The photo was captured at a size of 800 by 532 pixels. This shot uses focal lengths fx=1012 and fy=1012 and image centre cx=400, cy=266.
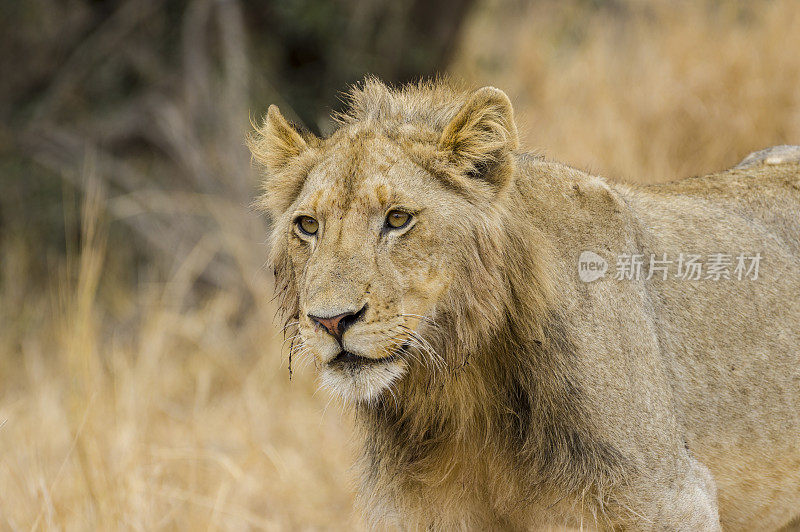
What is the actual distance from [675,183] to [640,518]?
1.82 m

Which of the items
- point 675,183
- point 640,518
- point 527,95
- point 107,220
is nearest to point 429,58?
point 527,95

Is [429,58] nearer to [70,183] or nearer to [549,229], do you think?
[70,183]

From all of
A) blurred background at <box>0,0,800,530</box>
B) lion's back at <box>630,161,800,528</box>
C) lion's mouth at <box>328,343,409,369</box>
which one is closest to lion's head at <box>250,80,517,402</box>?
lion's mouth at <box>328,343,409,369</box>

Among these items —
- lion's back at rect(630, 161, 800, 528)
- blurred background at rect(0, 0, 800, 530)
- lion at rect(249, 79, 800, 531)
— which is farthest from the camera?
blurred background at rect(0, 0, 800, 530)

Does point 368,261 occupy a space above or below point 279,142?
below

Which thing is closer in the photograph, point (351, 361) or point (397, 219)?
point (351, 361)

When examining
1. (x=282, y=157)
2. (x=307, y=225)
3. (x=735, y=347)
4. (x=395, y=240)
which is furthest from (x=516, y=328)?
(x=282, y=157)

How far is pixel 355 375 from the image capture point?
3.27 m

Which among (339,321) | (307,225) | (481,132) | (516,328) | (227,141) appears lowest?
(339,321)

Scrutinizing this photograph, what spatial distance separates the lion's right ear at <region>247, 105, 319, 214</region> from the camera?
12.8 ft

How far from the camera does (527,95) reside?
11414 mm

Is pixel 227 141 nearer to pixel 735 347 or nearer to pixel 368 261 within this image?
pixel 735 347

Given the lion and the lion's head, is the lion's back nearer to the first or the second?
the lion

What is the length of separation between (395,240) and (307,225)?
15.2 inches
